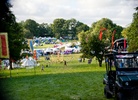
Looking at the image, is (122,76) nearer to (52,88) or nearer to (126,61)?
(126,61)

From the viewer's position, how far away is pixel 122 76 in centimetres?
654

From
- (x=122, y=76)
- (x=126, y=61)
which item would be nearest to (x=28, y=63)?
(x=126, y=61)

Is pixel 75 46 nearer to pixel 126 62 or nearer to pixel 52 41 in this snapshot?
pixel 52 41

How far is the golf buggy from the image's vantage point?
6254mm

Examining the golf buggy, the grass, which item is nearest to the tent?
the grass

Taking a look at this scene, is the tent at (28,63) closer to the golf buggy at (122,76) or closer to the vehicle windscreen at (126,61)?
the golf buggy at (122,76)

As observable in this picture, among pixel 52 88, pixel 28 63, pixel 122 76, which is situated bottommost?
pixel 52 88

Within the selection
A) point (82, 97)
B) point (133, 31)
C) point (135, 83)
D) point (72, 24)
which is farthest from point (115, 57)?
point (72, 24)

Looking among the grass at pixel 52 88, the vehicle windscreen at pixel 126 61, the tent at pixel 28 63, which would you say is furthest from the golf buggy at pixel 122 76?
the tent at pixel 28 63

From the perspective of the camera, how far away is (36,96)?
882 centimetres

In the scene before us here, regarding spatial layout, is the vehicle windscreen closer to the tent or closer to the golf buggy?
the golf buggy

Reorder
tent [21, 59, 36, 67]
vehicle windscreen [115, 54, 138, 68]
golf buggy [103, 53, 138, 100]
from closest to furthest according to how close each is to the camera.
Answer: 1. golf buggy [103, 53, 138, 100]
2. vehicle windscreen [115, 54, 138, 68]
3. tent [21, 59, 36, 67]

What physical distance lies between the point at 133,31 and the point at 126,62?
18522 mm

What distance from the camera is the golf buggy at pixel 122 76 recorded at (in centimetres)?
625
